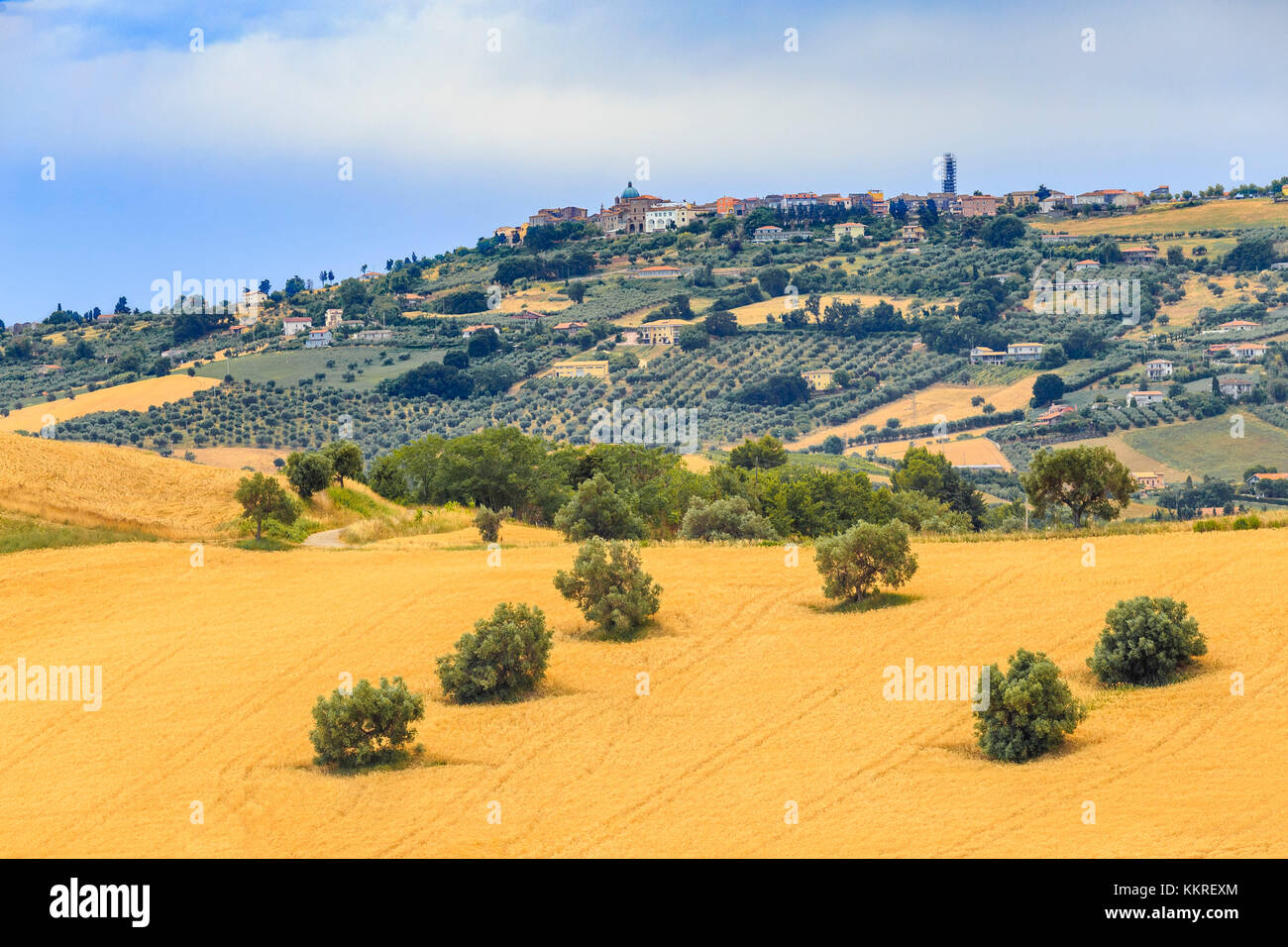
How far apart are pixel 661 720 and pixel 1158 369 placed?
419 feet

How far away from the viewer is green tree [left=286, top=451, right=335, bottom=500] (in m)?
39.5

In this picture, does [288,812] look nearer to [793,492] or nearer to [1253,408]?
[793,492]

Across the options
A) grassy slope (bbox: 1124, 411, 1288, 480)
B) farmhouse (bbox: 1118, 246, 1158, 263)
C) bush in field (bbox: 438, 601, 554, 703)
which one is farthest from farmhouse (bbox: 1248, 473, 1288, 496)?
farmhouse (bbox: 1118, 246, 1158, 263)

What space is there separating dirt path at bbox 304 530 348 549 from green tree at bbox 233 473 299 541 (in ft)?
4.20

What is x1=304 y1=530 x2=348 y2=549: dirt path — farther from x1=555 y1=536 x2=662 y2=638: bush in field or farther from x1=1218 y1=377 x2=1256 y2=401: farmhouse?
x1=1218 y1=377 x2=1256 y2=401: farmhouse

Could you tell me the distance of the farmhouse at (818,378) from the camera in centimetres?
15175

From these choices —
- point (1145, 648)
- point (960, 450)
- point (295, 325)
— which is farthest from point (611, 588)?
point (295, 325)

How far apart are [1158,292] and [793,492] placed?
128393mm

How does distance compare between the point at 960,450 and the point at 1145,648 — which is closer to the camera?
the point at 1145,648

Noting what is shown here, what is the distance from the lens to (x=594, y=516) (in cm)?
3681

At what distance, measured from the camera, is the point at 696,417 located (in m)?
142

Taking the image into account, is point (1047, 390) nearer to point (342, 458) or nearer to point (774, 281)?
Answer: point (774, 281)

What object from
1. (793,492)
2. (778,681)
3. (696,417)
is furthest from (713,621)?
(696,417)

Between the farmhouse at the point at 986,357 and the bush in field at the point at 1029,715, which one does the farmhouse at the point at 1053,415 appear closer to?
the farmhouse at the point at 986,357
